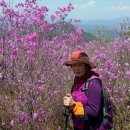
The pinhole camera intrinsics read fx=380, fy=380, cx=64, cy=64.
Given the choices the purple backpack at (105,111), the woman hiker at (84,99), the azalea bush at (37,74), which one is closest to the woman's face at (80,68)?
the woman hiker at (84,99)

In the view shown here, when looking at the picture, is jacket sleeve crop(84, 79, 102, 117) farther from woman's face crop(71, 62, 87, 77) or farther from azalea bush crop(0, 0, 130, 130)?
azalea bush crop(0, 0, 130, 130)

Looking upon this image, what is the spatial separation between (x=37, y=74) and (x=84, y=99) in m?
2.56

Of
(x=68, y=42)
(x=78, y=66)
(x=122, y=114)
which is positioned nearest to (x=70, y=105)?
(x=78, y=66)

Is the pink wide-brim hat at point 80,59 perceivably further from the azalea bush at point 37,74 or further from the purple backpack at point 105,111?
the azalea bush at point 37,74

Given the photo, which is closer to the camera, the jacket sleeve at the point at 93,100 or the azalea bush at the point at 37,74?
the jacket sleeve at the point at 93,100

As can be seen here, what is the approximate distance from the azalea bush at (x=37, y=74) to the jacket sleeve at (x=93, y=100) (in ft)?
6.98

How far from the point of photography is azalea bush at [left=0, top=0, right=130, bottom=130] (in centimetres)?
547

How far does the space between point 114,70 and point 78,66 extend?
10.6 feet

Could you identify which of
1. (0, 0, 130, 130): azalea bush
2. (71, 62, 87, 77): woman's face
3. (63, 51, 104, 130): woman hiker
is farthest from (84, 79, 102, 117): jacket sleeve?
(0, 0, 130, 130): azalea bush

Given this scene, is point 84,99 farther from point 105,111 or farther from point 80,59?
point 80,59

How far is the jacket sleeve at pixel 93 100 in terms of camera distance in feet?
10.3

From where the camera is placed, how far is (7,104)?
6512 millimetres

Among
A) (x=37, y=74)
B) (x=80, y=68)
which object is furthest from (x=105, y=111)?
(x=37, y=74)

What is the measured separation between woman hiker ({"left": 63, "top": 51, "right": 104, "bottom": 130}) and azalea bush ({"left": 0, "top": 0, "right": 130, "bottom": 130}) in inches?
77.1
